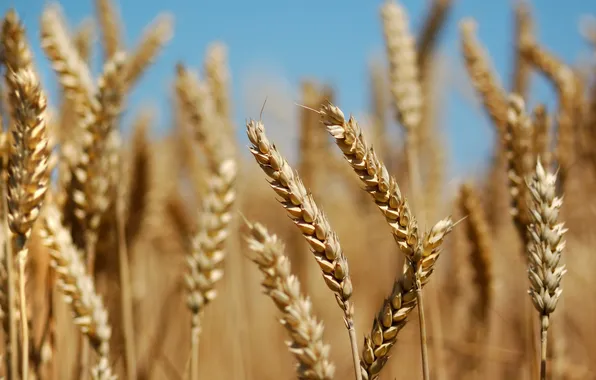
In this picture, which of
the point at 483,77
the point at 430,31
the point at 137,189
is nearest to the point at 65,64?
the point at 137,189

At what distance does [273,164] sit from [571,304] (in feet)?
7.87

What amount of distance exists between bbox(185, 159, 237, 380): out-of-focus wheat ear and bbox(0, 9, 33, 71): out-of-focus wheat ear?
279 mm

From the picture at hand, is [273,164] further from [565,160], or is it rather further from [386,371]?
[386,371]

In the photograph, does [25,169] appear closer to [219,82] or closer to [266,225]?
[266,225]

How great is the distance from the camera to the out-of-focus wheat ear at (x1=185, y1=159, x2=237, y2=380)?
2.41 feet

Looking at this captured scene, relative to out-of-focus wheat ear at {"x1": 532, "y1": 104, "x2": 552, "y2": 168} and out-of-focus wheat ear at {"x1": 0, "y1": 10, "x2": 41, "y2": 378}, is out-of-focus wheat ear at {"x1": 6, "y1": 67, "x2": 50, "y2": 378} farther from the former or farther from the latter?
out-of-focus wheat ear at {"x1": 532, "y1": 104, "x2": 552, "y2": 168}

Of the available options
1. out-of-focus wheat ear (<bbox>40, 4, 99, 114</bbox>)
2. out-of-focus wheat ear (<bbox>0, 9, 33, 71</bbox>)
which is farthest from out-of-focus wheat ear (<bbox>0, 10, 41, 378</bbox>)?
out-of-focus wheat ear (<bbox>40, 4, 99, 114</bbox>)

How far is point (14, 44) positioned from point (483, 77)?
2.61ft

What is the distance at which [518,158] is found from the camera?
790 millimetres

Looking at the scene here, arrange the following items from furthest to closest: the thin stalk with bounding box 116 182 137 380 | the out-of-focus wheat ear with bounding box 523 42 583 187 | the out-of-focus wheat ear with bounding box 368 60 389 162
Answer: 1. the out-of-focus wheat ear with bounding box 368 60 389 162
2. the out-of-focus wheat ear with bounding box 523 42 583 187
3. the thin stalk with bounding box 116 182 137 380

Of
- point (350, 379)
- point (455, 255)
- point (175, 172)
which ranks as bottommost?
point (350, 379)

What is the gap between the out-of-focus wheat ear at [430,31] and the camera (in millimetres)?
1401

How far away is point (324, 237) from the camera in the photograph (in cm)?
49

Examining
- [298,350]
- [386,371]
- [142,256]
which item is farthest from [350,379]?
[298,350]
